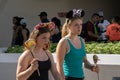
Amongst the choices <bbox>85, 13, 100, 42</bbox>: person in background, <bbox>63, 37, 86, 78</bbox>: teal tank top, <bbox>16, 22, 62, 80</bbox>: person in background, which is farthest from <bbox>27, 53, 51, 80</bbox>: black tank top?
<bbox>85, 13, 100, 42</bbox>: person in background

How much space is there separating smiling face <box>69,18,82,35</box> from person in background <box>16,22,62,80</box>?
0.34 m

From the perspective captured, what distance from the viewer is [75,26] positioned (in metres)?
5.11

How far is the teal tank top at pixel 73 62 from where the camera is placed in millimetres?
5074

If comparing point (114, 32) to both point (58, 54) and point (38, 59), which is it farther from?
point (38, 59)

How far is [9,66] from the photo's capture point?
762 centimetres

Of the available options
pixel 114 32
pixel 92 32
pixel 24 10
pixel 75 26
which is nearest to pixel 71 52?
pixel 75 26

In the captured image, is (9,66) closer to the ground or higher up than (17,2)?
closer to the ground

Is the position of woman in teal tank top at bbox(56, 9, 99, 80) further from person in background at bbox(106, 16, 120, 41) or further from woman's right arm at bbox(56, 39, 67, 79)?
person in background at bbox(106, 16, 120, 41)

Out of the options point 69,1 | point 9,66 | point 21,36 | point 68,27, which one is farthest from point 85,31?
point 68,27

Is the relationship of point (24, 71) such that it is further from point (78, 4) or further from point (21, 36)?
point (78, 4)

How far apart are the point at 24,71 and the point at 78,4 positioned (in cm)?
1158

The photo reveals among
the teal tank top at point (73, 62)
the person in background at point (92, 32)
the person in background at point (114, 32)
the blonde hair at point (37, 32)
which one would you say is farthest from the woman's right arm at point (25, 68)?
the person in background at point (92, 32)

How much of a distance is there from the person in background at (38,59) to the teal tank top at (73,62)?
0.95 feet

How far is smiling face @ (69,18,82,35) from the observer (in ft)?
16.7
